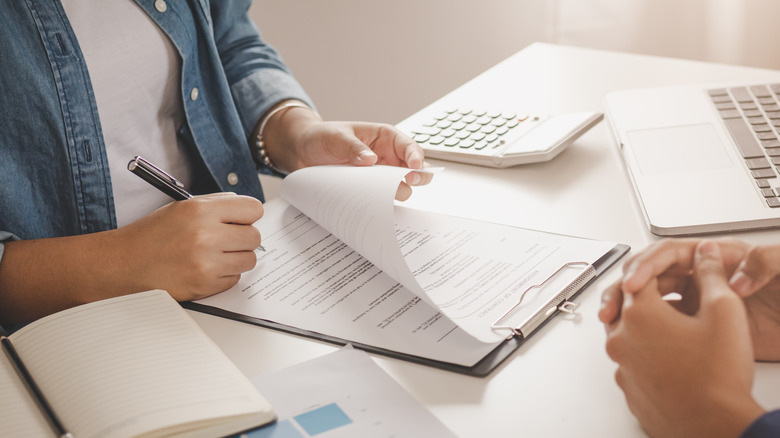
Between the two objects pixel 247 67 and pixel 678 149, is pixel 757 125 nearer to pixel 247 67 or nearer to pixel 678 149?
pixel 678 149

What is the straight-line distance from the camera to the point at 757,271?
0.53 m

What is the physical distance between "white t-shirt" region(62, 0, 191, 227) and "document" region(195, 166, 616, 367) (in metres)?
0.24

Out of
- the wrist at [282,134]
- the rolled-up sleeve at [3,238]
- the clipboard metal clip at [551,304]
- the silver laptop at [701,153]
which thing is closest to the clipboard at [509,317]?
the clipboard metal clip at [551,304]

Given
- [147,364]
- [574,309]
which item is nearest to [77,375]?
[147,364]

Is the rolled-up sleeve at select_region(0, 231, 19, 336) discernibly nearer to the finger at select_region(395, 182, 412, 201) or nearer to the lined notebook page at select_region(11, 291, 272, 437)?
the lined notebook page at select_region(11, 291, 272, 437)

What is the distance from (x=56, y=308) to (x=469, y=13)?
182 centimetres

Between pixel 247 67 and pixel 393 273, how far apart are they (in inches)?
23.9

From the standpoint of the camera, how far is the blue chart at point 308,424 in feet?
1.73

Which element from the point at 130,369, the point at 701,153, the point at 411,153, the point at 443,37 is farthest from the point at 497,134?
the point at 443,37

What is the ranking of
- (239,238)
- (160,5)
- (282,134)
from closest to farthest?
(239,238)
(160,5)
(282,134)

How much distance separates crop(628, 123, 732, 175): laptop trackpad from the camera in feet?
2.78

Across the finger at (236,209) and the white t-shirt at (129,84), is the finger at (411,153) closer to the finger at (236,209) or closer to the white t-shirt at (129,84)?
the finger at (236,209)

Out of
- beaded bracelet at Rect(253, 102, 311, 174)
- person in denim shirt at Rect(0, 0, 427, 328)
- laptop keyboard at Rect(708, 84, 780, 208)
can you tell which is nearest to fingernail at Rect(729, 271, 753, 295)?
laptop keyboard at Rect(708, 84, 780, 208)

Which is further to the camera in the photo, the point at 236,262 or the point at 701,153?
the point at 701,153
